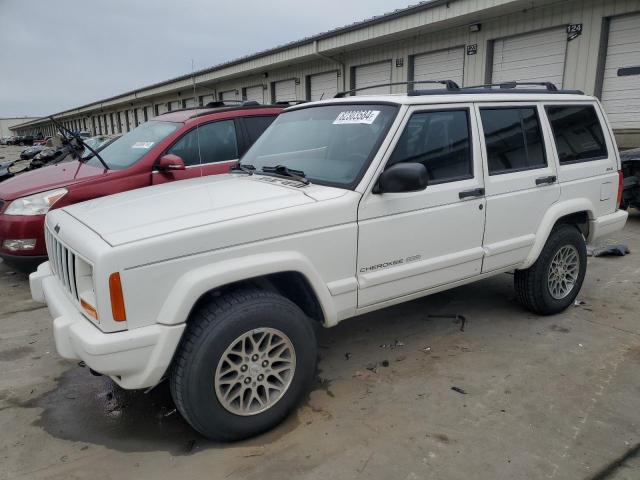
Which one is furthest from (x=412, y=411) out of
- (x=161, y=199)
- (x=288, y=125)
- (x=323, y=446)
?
(x=288, y=125)

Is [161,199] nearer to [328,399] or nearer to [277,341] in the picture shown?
[277,341]

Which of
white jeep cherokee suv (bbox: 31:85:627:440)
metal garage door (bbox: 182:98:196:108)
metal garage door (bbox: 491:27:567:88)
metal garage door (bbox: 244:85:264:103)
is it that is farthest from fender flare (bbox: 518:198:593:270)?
metal garage door (bbox: 182:98:196:108)

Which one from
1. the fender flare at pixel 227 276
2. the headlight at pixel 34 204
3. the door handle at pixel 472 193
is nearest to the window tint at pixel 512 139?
the door handle at pixel 472 193

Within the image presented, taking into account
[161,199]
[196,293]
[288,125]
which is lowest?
[196,293]

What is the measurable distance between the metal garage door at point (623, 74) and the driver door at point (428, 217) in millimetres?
7768

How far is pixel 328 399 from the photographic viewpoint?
3.20 metres

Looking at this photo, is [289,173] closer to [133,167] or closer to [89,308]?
[89,308]

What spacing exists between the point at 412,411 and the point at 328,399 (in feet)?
1.77

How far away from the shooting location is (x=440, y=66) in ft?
42.5

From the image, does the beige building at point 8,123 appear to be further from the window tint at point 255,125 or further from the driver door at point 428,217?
the driver door at point 428,217

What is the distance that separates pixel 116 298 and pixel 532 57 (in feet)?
36.4

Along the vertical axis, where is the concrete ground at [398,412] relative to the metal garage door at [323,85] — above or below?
below

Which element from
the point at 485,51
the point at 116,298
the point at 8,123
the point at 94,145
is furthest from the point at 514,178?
the point at 8,123

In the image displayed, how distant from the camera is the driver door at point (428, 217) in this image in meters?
3.11
